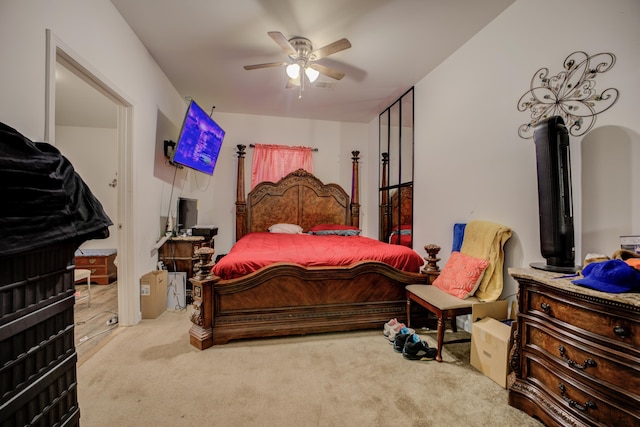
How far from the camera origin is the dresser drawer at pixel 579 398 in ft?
3.67

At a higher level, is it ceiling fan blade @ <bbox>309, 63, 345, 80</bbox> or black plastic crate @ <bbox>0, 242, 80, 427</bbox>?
ceiling fan blade @ <bbox>309, 63, 345, 80</bbox>

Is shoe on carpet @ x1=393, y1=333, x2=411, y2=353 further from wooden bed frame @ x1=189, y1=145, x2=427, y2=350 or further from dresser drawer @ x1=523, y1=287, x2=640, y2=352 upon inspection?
dresser drawer @ x1=523, y1=287, x2=640, y2=352

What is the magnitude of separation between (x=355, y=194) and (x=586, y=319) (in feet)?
12.6

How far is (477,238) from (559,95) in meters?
1.19

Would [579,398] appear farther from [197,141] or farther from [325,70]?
[197,141]

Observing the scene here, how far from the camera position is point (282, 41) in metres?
2.29

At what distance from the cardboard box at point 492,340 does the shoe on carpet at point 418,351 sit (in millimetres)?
286

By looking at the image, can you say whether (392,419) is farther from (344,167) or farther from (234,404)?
(344,167)

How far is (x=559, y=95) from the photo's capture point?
1854 mm

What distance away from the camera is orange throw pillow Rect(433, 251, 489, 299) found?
2.17 metres

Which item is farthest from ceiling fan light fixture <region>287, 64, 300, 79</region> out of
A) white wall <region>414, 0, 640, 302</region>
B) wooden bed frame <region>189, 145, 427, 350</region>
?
wooden bed frame <region>189, 145, 427, 350</region>

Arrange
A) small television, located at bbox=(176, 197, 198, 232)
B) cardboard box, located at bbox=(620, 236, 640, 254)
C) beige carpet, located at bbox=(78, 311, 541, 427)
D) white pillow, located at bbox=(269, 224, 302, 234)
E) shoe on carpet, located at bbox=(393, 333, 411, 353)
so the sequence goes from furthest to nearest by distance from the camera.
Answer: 1. white pillow, located at bbox=(269, 224, 302, 234)
2. small television, located at bbox=(176, 197, 198, 232)
3. shoe on carpet, located at bbox=(393, 333, 411, 353)
4. beige carpet, located at bbox=(78, 311, 541, 427)
5. cardboard box, located at bbox=(620, 236, 640, 254)

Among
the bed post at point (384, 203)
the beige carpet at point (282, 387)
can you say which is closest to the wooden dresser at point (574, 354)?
the beige carpet at point (282, 387)

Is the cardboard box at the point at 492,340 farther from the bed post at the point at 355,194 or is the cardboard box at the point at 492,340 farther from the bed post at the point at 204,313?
the bed post at the point at 355,194
